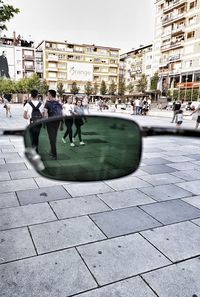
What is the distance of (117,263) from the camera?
2.32 metres

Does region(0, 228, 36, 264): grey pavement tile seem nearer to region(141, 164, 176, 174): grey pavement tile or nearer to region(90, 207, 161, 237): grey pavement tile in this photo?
region(90, 207, 161, 237): grey pavement tile

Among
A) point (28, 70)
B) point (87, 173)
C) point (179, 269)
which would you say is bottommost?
point (179, 269)

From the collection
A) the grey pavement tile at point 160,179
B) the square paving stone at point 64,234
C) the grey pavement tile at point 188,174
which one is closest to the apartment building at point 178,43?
the grey pavement tile at point 188,174

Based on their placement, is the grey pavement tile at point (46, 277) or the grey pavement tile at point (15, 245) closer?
the grey pavement tile at point (46, 277)

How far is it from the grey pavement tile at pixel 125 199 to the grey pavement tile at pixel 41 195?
62 centimetres

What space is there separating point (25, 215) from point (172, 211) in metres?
1.92

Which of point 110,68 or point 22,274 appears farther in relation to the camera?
point 110,68

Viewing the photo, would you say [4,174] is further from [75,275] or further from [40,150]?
[40,150]

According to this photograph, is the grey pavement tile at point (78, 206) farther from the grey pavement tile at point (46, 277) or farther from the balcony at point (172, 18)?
the balcony at point (172, 18)

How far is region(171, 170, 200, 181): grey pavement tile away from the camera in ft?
16.1

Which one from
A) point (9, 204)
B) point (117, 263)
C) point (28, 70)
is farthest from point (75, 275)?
point (28, 70)

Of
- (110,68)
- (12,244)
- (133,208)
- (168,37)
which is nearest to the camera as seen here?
(12,244)

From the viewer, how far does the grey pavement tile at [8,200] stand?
11.4 feet

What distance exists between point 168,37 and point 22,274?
50.8 m
